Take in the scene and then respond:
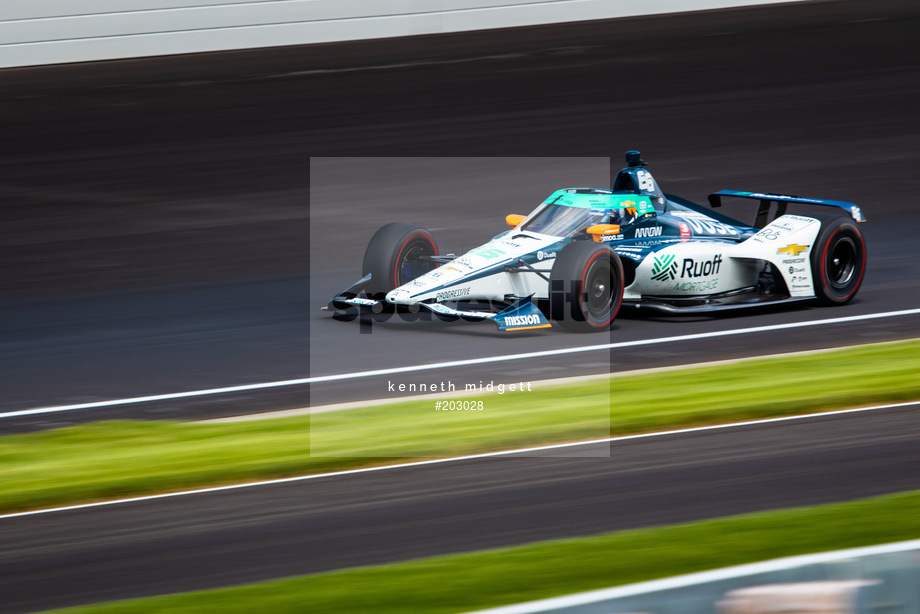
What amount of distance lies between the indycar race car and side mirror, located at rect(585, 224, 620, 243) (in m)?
0.01

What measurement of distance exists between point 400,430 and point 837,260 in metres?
5.71

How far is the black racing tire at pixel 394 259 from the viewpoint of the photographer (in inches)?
482

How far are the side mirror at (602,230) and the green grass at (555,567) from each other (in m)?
5.02

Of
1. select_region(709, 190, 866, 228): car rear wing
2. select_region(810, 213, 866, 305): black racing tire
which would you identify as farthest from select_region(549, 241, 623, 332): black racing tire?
select_region(810, 213, 866, 305): black racing tire

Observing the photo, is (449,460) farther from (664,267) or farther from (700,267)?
(700,267)

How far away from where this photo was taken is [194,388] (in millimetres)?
10570

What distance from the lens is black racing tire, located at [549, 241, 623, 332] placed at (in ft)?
37.2

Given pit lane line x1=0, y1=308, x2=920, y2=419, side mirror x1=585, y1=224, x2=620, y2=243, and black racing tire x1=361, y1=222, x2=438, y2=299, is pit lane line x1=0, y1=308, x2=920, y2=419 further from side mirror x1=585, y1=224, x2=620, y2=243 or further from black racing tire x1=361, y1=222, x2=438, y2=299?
black racing tire x1=361, y1=222, x2=438, y2=299

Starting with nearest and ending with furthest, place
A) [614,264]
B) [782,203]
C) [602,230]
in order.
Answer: [614,264]
[602,230]
[782,203]

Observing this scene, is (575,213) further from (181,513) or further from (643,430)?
(181,513)

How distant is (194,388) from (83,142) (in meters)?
11.4

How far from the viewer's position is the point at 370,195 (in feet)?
60.7

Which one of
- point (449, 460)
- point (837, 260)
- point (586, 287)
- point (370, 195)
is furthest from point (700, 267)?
point (370, 195)

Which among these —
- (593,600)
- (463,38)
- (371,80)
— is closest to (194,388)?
(593,600)
